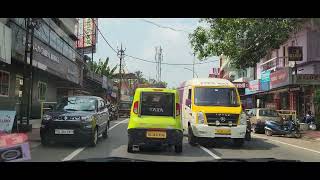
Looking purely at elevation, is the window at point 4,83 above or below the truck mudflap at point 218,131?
above

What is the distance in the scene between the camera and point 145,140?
1452cm

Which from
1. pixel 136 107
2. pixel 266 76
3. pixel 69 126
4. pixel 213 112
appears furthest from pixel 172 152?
pixel 266 76

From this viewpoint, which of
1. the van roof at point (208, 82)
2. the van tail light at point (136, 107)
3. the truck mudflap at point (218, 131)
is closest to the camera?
the van tail light at point (136, 107)

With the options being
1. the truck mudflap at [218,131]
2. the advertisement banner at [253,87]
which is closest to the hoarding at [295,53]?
the advertisement banner at [253,87]

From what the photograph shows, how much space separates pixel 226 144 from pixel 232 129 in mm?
1675

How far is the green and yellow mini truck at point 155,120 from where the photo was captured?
1455 cm

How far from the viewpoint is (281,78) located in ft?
104

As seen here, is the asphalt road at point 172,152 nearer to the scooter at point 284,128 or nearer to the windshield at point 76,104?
the windshield at point 76,104

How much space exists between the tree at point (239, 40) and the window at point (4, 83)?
994cm

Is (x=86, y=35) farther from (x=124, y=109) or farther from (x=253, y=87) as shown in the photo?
(x=253, y=87)

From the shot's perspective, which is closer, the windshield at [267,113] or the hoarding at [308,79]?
the windshield at [267,113]

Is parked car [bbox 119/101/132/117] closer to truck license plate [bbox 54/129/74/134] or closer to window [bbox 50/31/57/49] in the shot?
window [bbox 50/31/57/49]

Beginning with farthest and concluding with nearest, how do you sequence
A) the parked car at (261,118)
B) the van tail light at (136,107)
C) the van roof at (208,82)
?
the parked car at (261,118)
the van roof at (208,82)
the van tail light at (136,107)
